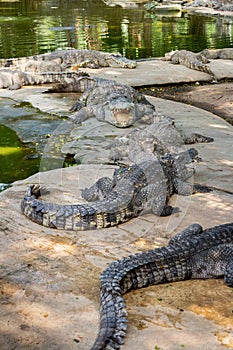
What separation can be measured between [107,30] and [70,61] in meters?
8.53

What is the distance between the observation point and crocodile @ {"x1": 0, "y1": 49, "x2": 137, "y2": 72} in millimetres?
14134

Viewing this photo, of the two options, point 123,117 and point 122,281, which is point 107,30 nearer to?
point 123,117

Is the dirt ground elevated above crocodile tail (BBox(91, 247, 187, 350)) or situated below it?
above

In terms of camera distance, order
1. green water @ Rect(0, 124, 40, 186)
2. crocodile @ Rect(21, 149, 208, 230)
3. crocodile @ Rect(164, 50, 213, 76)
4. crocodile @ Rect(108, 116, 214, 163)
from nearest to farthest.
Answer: crocodile @ Rect(21, 149, 208, 230) < green water @ Rect(0, 124, 40, 186) < crocodile @ Rect(108, 116, 214, 163) < crocodile @ Rect(164, 50, 213, 76)

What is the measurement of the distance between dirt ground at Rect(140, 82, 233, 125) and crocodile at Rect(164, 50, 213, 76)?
1.12m

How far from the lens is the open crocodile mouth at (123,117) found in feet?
30.0

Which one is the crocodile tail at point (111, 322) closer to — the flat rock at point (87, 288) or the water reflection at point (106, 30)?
the flat rock at point (87, 288)

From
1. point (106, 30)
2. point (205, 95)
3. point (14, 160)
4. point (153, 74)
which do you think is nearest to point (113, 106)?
point (14, 160)

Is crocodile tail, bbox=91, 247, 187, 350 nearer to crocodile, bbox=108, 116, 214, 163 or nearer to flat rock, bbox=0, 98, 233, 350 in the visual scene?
flat rock, bbox=0, 98, 233, 350

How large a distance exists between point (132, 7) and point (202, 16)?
6.19 metres

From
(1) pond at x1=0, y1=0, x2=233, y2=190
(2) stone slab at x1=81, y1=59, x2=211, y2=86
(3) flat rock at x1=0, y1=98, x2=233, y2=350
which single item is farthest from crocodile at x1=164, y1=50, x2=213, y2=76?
(3) flat rock at x1=0, y1=98, x2=233, y2=350

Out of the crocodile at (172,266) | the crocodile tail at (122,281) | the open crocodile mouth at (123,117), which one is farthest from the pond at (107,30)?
the crocodile tail at (122,281)

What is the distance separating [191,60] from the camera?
568 inches

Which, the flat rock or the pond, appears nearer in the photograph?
the flat rock
